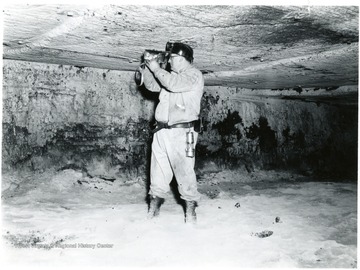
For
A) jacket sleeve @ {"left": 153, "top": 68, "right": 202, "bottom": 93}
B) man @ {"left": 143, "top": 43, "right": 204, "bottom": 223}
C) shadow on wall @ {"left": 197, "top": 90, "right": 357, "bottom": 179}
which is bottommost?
shadow on wall @ {"left": 197, "top": 90, "right": 357, "bottom": 179}

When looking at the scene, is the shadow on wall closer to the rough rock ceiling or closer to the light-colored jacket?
the rough rock ceiling

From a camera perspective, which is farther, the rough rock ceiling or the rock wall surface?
the rock wall surface

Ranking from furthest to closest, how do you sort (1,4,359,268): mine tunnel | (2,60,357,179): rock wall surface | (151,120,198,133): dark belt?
(2,60,357,179): rock wall surface
(151,120,198,133): dark belt
(1,4,359,268): mine tunnel

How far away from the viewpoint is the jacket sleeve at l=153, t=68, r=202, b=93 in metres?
2.34

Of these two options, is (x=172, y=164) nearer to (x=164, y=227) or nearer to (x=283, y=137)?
(x=164, y=227)

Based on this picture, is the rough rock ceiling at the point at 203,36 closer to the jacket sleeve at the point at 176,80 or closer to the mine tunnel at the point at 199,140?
the mine tunnel at the point at 199,140

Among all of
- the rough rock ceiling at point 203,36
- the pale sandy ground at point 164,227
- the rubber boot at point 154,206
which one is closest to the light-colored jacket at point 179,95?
the rough rock ceiling at point 203,36

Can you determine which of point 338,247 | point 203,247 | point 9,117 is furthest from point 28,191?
point 338,247

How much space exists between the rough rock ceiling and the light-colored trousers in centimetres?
72

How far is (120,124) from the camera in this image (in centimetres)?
391

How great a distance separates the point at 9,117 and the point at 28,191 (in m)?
0.83

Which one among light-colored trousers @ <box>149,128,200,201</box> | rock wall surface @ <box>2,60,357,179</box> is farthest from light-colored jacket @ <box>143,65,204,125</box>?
rock wall surface @ <box>2,60,357,179</box>

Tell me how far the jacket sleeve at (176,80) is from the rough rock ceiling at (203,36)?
262mm

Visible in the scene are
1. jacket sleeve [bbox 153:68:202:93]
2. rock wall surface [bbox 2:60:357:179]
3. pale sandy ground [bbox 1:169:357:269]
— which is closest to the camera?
pale sandy ground [bbox 1:169:357:269]
